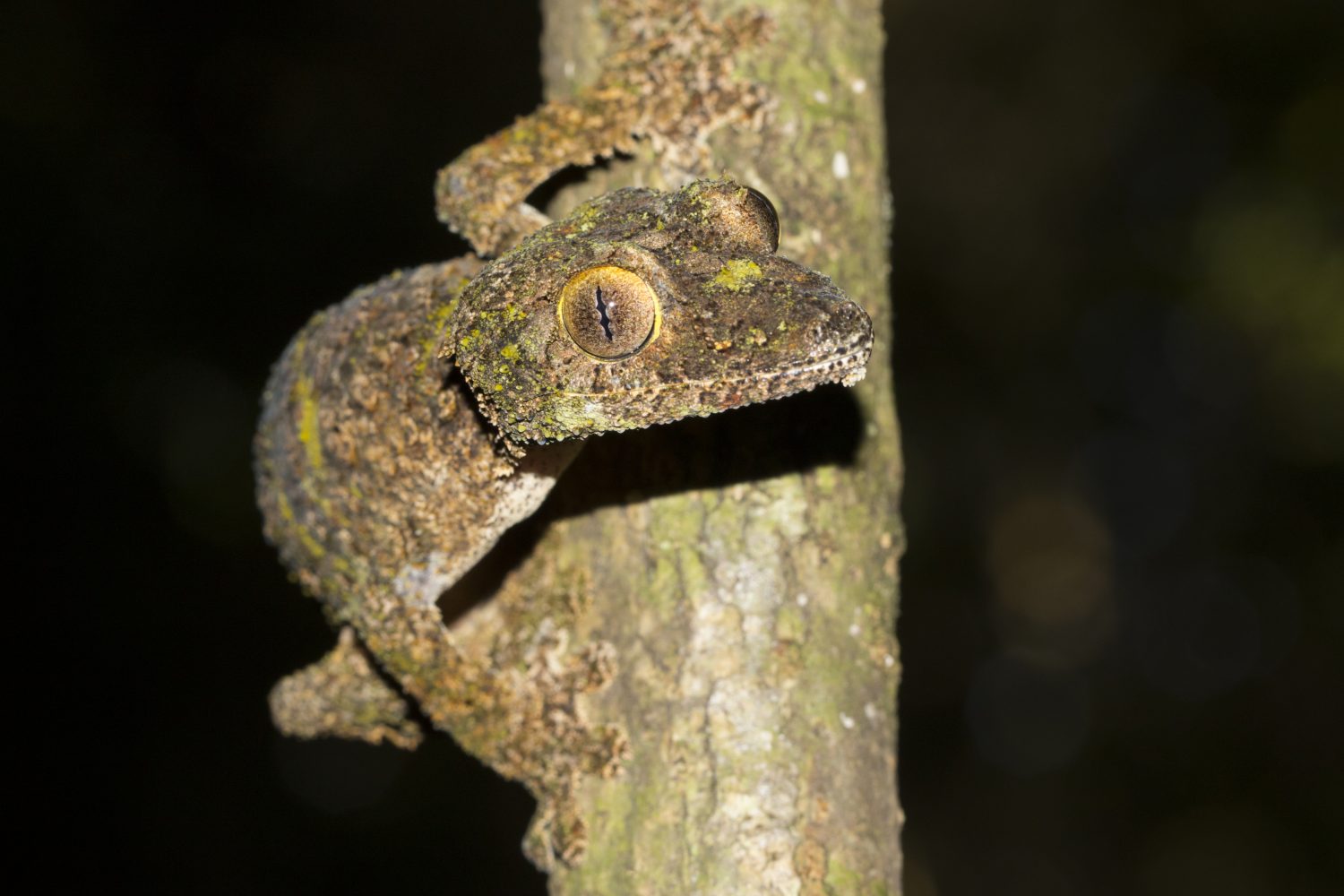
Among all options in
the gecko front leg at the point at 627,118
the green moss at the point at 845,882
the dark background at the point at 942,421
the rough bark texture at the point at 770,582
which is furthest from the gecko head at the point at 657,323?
the dark background at the point at 942,421

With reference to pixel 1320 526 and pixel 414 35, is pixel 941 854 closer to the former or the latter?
pixel 1320 526

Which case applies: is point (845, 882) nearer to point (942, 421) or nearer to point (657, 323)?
point (657, 323)

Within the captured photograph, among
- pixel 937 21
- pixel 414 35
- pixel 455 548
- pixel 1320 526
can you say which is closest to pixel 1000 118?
pixel 937 21

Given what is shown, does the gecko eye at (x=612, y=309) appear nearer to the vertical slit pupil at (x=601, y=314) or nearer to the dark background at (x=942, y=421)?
the vertical slit pupil at (x=601, y=314)

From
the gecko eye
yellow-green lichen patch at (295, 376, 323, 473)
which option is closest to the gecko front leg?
yellow-green lichen patch at (295, 376, 323, 473)

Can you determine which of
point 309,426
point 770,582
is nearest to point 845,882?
point 770,582
